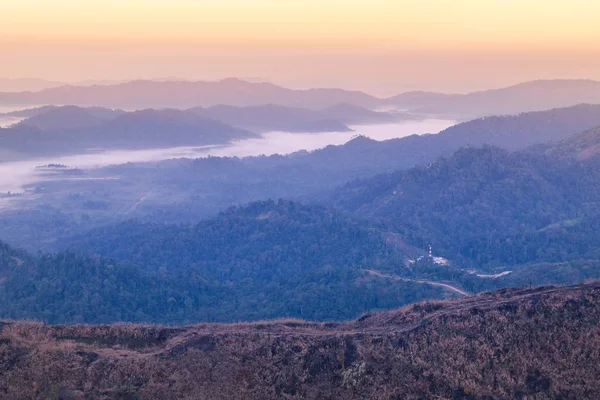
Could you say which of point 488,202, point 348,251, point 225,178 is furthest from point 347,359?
point 225,178

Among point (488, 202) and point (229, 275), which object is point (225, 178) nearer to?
point (488, 202)

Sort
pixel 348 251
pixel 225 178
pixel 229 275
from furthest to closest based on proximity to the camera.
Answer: pixel 225 178 → pixel 348 251 → pixel 229 275

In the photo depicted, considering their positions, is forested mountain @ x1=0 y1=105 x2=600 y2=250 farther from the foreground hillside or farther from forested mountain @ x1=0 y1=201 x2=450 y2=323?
the foreground hillside

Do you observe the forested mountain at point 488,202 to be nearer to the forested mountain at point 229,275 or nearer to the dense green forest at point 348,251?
the dense green forest at point 348,251

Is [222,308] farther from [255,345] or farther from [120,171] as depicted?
[120,171]

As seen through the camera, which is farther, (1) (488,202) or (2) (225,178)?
(2) (225,178)

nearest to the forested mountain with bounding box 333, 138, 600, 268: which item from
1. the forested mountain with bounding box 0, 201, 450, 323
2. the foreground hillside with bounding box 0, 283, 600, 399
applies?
the forested mountain with bounding box 0, 201, 450, 323

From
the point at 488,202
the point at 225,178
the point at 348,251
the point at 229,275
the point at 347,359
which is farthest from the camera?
the point at 225,178
